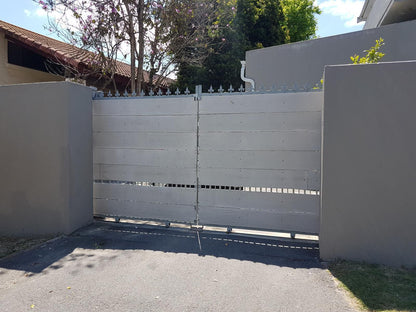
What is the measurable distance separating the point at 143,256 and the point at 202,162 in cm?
143

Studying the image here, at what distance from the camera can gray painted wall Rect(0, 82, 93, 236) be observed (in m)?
4.29

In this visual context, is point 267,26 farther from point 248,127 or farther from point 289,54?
point 248,127

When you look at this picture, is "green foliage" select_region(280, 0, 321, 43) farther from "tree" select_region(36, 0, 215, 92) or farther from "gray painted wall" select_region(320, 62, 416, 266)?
"gray painted wall" select_region(320, 62, 416, 266)

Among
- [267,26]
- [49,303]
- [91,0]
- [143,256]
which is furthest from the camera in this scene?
[267,26]

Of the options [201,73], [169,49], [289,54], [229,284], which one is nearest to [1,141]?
[229,284]

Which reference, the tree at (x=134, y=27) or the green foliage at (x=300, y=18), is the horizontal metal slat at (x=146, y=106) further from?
the green foliage at (x=300, y=18)

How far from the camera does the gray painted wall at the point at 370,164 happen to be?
323cm

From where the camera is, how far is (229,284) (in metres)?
2.99

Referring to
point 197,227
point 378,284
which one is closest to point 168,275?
point 197,227

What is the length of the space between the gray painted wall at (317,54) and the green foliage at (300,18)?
53.0 feet

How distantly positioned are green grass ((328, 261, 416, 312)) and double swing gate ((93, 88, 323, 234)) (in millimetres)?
812

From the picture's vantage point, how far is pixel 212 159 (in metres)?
4.30

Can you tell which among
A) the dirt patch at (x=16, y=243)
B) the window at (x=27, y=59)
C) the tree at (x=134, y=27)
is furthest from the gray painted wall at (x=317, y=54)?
the window at (x=27, y=59)

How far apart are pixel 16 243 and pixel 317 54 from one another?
22.3 feet
